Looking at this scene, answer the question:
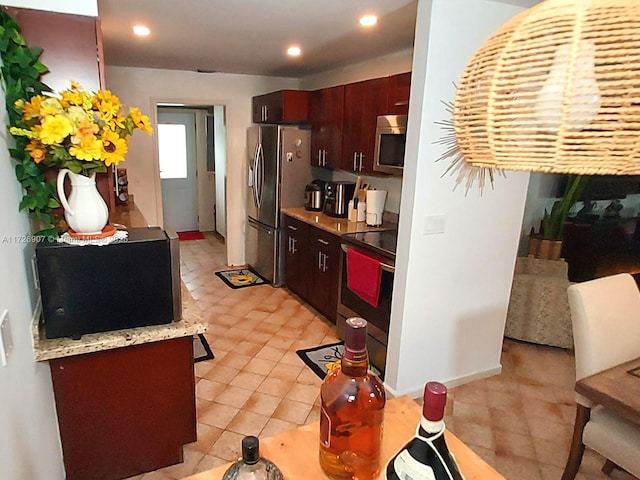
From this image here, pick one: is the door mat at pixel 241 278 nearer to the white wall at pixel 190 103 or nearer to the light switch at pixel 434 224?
the white wall at pixel 190 103

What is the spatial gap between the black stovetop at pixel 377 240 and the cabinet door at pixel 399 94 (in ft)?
2.98

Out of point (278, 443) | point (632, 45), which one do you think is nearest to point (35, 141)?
point (278, 443)

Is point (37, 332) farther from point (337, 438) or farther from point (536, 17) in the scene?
point (536, 17)

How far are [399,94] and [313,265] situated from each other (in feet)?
5.56

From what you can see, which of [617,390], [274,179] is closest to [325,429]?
[617,390]

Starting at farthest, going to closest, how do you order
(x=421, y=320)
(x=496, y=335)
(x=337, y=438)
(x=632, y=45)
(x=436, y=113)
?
1. (x=496, y=335)
2. (x=421, y=320)
3. (x=436, y=113)
4. (x=337, y=438)
5. (x=632, y=45)

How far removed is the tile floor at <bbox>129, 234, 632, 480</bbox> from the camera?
2.15 meters

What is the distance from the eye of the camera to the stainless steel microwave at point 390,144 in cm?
292

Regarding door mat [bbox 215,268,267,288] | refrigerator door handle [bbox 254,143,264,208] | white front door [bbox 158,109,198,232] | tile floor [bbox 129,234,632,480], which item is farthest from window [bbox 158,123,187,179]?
tile floor [bbox 129,234,632,480]

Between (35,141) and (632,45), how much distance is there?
1.61 meters

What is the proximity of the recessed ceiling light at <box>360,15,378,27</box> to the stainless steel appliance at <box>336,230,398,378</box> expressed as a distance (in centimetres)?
144

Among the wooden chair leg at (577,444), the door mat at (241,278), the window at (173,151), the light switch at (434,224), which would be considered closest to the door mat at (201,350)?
the door mat at (241,278)

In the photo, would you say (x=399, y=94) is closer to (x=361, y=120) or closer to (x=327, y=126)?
(x=361, y=120)

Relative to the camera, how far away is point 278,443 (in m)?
1.09
